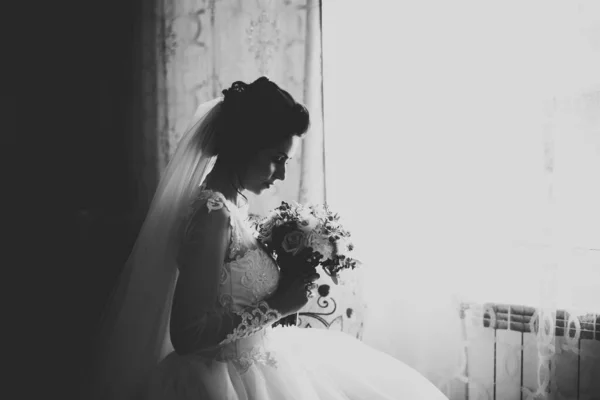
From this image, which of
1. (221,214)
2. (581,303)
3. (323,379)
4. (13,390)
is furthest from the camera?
(581,303)

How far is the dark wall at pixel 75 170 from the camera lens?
226 cm

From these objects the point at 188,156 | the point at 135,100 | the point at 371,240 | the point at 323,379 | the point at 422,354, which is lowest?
the point at 422,354

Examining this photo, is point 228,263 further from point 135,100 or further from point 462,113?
point 135,100

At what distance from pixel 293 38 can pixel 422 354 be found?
1889mm

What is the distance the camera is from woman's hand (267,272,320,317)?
1.52 metres

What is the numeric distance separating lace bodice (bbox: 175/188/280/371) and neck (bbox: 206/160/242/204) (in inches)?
2.8

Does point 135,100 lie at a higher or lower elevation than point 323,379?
higher

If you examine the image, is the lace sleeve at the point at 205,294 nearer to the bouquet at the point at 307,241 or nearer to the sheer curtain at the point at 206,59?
the bouquet at the point at 307,241

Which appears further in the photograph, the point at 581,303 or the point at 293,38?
the point at 293,38

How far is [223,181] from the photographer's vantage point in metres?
1.64

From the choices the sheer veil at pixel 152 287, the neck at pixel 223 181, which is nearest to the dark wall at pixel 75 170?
the sheer veil at pixel 152 287

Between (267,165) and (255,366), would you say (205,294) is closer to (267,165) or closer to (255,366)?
(255,366)

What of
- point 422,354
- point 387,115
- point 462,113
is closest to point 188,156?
point 387,115

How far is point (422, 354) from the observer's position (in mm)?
2623
